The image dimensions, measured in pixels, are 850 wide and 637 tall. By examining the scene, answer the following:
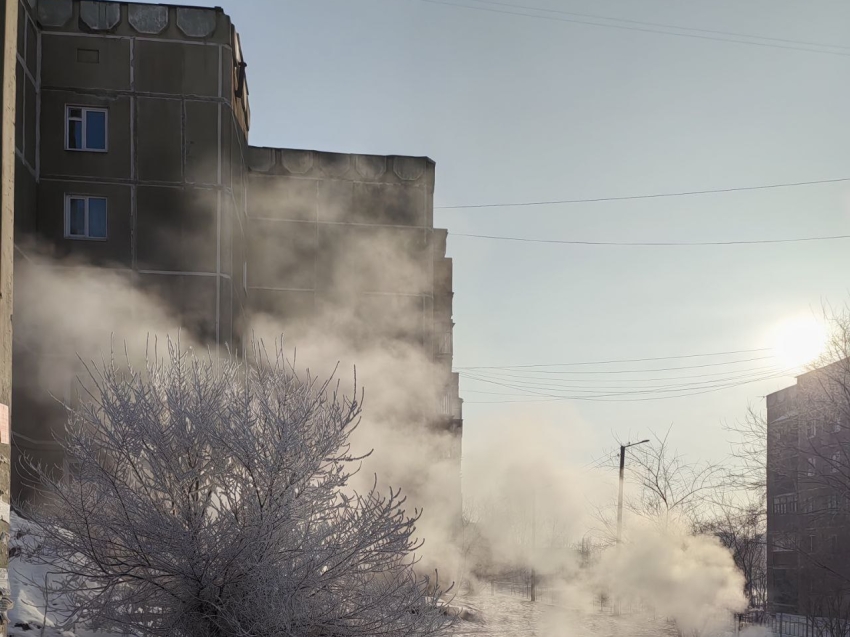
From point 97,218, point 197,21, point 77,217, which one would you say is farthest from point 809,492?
point 77,217

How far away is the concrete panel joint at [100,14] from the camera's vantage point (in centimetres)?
2481

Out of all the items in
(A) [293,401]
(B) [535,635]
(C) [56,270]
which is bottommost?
(B) [535,635]

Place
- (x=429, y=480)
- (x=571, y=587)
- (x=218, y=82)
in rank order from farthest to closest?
(x=571, y=587)
(x=429, y=480)
(x=218, y=82)

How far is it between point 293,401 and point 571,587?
40.9 m

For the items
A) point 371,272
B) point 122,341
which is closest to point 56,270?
point 122,341

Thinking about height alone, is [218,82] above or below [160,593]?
above

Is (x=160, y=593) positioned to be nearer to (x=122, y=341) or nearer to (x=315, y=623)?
(x=315, y=623)

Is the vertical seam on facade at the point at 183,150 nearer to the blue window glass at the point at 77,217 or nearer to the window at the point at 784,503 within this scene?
the blue window glass at the point at 77,217

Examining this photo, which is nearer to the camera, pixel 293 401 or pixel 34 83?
pixel 293 401

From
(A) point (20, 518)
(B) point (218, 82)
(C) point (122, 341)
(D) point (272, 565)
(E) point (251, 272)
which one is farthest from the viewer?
(E) point (251, 272)

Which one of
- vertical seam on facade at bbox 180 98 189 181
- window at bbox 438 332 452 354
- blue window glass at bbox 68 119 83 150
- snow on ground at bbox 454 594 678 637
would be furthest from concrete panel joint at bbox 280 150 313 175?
snow on ground at bbox 454 594 678 637

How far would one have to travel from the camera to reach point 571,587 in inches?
2095

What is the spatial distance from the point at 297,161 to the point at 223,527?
18901mm

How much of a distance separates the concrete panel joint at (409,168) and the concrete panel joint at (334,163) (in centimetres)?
157
